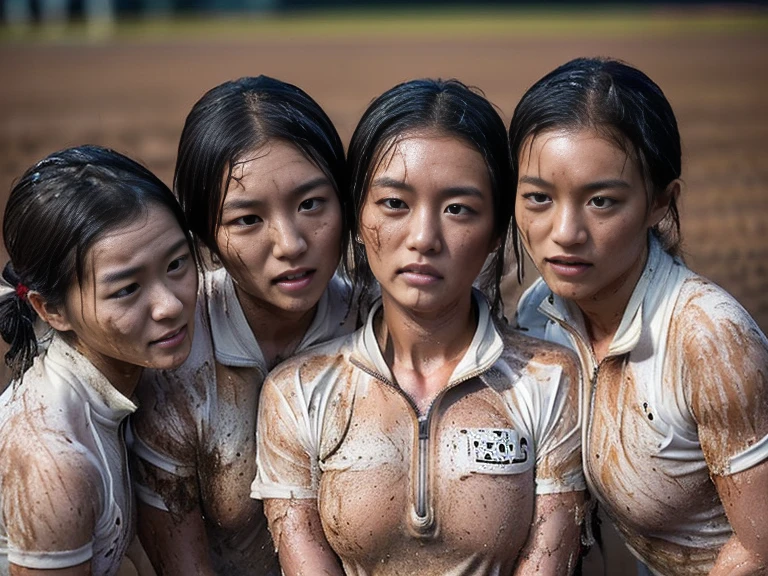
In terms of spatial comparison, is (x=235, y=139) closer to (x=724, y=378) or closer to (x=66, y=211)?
(x=66, y=211)

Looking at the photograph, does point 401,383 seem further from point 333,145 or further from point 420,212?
point 333,145

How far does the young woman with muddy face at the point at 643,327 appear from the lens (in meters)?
3.05

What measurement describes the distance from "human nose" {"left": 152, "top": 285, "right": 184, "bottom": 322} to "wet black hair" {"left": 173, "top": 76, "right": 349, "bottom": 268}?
0.32 meters

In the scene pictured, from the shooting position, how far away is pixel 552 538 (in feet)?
10.3

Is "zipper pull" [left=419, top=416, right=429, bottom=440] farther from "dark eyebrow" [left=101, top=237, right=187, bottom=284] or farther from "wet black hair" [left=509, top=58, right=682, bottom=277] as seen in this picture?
"dark eyebrow" [left=101, top=237, right=187, bottom=284]

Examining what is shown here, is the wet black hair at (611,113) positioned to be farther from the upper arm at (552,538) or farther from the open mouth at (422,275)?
the upper arm at (552,538)

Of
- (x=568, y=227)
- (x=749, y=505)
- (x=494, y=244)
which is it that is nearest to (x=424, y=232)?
(x=494, y=244)

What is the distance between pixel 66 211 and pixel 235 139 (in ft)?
1.71

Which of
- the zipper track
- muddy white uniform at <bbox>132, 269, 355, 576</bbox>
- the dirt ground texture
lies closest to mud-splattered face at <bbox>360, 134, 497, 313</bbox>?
the zipper track

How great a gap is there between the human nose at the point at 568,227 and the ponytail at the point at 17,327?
57.7 inches

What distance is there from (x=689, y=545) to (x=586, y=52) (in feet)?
62.2

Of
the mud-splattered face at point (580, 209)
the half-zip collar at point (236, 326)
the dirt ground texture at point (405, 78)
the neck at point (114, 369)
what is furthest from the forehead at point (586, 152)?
the dirt ground texture at point (405, 78)

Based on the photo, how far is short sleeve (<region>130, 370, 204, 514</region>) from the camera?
11.2 ft

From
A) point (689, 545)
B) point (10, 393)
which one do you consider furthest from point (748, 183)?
point (10, 393)
